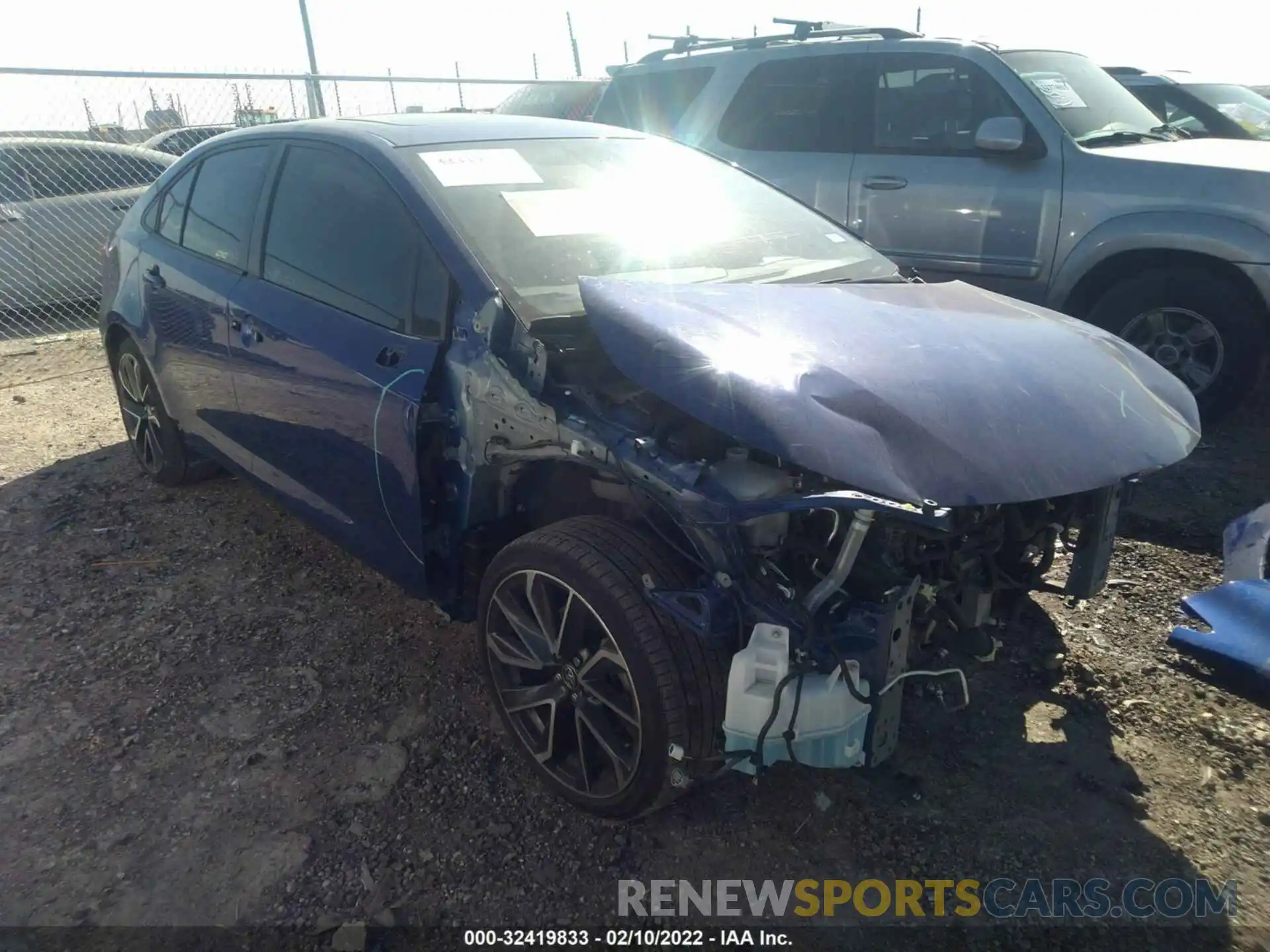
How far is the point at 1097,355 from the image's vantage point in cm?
267

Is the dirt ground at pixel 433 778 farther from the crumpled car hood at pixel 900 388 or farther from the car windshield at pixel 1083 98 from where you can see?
the car windshield at pixel 1083 98

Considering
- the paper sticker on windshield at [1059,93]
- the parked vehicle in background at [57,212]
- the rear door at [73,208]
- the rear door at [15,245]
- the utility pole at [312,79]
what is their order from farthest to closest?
the utility pole at [312,79] → the rear door at [73,208] → the parked vehicle in background at [57,212] → the rear door at [15,245] → the paper sticker on windshield at [1059,93]

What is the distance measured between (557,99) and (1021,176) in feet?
25.5

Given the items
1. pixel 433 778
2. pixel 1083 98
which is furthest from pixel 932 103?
pixel 433 778

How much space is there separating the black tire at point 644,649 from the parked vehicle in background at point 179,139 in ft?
29.7

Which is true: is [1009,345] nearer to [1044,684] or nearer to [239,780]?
[1044,684]

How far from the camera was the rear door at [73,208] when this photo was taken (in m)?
7.81

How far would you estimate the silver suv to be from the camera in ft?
16.0

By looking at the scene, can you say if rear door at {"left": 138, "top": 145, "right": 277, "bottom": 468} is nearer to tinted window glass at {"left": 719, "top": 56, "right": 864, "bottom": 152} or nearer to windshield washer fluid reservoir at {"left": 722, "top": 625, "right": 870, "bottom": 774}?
windshield washer fluid reservoir at {"left": 722, "top": 625, "right": 870, "bottom": 774}

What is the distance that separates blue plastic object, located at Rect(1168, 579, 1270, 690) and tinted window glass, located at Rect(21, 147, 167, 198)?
305 inches

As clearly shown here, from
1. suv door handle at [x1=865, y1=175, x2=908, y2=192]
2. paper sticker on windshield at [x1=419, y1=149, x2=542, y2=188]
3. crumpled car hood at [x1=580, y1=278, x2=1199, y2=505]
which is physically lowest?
suv door handle at [x1=865, y1=175, x2=908, y2=192]

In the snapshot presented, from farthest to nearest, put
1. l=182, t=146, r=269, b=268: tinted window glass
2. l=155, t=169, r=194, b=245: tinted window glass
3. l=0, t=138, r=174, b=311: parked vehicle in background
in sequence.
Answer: l=0, t=138, r=174, b=311: parked vehicle in background → l=155, t=169, r=194, b=245: tinted window glass → l=182, t=146, r=269, b=268: tinted window glass

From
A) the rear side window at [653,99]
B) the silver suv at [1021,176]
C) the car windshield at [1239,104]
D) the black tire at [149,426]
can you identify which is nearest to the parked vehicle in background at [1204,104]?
the car windshield at [1239,104]

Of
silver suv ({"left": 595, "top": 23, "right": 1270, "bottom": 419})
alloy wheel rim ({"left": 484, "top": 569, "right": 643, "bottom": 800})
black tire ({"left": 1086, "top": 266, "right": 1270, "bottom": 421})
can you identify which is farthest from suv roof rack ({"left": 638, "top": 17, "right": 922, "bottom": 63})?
alloy wheel rim ({"left": 484, "top": 569, "right": 643, "bottom": 800})
